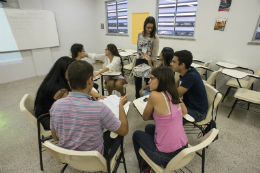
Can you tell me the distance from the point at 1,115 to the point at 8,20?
2737 millimetres

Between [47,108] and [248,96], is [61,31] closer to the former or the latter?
[47,108]

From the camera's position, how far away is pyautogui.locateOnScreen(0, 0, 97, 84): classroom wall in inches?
153

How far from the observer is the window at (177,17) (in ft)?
11.4

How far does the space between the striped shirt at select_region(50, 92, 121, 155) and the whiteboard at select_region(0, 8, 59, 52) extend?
414 centimetres

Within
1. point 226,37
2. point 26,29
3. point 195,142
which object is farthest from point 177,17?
point 26,29

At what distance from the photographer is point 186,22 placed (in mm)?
3652

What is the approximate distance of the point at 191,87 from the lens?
1.54 metres

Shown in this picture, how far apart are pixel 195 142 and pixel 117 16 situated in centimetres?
510

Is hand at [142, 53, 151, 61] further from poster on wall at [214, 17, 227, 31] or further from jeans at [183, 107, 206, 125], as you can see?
poster on wall at [214, 17, 227, 31]

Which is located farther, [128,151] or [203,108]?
[128,151]

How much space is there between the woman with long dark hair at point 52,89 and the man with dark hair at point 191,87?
1.28 m

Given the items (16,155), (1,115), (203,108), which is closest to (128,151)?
(203,108)

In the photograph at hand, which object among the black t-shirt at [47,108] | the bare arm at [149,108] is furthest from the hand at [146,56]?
the black t-shirt at [47,108]

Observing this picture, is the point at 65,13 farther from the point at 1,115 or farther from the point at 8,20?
the point at 1,115
